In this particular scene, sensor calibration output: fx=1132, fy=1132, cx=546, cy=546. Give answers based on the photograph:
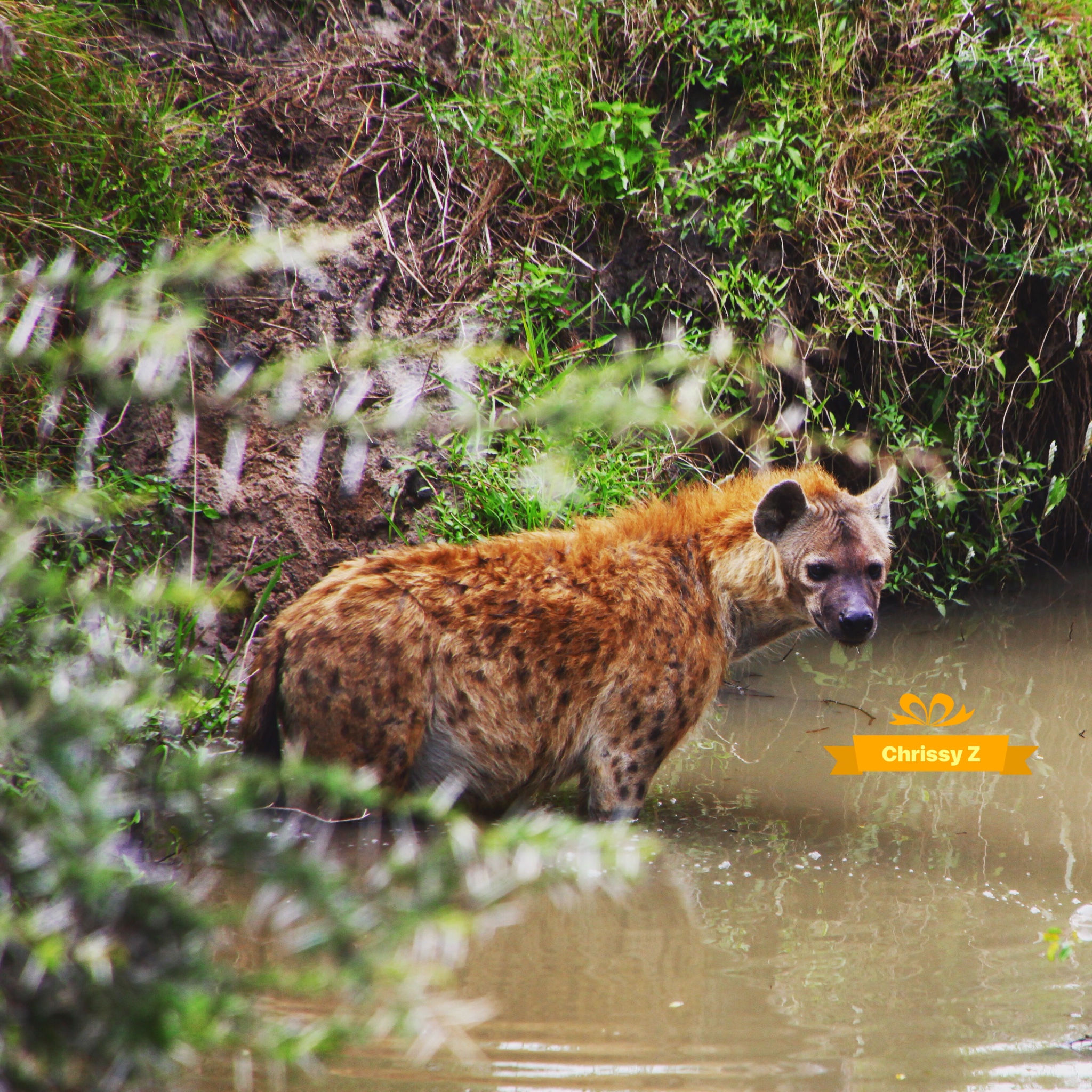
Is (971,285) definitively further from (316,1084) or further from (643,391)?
(316,1084)

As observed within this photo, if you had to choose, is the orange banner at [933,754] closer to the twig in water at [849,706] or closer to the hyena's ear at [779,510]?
the twig in water at [849,706]

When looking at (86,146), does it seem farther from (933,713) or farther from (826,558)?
(933,713)

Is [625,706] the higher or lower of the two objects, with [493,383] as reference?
lower

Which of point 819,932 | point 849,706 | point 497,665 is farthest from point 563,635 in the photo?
point 849,706

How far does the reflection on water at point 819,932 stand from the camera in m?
2.62

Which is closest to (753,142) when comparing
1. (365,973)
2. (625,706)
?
(625,706)

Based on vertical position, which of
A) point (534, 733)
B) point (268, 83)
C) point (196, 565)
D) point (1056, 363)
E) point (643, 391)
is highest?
point (268, 83)

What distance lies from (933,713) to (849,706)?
36 cm

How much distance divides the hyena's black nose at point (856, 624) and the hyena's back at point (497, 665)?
0.46m

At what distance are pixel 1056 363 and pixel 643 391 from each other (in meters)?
2.47

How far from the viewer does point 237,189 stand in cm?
552

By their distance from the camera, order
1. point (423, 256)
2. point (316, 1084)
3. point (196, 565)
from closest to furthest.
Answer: point (316, 1084), point (196, 565), point (423, 256)

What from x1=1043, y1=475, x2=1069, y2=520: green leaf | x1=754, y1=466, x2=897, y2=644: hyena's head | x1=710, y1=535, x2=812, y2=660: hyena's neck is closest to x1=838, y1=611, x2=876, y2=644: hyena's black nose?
x1=754, y1=466, x2=897, y2=644: hyena's head

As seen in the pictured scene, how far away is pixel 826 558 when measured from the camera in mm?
4184
